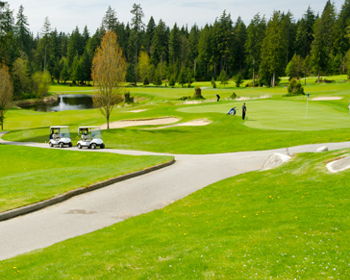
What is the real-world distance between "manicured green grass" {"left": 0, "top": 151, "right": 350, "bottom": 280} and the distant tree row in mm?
79260

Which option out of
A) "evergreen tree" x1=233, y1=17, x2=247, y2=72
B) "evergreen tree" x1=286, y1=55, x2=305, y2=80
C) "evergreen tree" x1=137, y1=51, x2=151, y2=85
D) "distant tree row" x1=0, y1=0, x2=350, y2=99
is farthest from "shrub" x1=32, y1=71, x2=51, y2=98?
"evergreen tree" x1=286, y1=55, x2=305, y2=80

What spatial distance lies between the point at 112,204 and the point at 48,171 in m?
7.08

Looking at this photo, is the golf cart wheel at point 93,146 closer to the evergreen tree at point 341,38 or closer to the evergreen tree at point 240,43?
the evergreen tree at point 341,38

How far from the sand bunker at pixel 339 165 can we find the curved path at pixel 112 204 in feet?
15.4

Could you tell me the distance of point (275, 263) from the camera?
22.1 ft

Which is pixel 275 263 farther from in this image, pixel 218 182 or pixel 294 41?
pixel 294 41

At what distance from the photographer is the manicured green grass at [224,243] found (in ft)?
22.1

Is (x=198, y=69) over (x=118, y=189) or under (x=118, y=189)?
over

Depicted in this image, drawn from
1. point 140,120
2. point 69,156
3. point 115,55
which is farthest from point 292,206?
point 140,120

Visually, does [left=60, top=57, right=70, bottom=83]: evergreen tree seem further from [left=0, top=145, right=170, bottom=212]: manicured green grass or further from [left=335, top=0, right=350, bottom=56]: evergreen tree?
[left=0, top=145, right=170, bottom=212]: manicured green grass

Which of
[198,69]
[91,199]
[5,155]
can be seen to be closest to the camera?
[91,199]

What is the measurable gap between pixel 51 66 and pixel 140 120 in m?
130

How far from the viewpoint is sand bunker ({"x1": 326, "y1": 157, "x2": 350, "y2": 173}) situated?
1418 cm

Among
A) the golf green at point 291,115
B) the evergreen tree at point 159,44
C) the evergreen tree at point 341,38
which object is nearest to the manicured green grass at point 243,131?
the golf green at point 291,115
